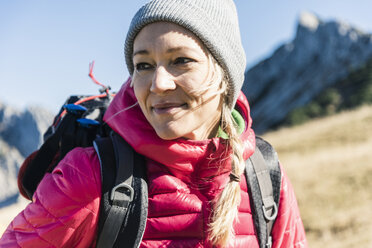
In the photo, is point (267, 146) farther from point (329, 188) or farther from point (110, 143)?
point (329, 188)

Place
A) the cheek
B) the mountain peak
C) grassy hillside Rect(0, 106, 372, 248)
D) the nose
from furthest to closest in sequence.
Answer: the mountain peak < grassy hillside Rect(0, 106, 372, 248) < the cheek < the nose

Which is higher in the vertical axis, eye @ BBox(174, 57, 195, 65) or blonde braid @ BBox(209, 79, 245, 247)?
eye @ BBox(174, 57, 195, 65)

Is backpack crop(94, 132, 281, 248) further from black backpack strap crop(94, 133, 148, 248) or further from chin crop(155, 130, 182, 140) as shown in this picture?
chin crop(155, 130, 182, 140)

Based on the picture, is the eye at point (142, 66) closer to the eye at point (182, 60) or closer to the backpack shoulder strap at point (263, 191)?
the eye at point (182, 60)

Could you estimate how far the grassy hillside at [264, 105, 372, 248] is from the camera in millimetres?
7141

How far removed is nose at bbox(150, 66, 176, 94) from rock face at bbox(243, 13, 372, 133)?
4273cm

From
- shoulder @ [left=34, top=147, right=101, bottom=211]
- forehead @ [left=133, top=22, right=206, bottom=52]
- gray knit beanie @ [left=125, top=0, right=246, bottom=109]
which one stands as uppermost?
gray knit beanie @ [left=125, top=0, right=246, bottom=109]

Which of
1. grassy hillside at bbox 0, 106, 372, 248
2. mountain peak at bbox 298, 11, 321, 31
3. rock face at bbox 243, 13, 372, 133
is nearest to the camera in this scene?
grassy hillside at bbox 0, 106, 372, 248

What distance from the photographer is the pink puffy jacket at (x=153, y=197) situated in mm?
1772

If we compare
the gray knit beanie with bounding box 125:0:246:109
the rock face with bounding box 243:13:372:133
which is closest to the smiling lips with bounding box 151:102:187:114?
the gray knit beanie with bounding box 125:0:246:109

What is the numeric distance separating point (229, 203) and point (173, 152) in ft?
1.26

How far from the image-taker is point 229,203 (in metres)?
1.99

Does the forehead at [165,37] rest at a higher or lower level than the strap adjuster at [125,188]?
higher

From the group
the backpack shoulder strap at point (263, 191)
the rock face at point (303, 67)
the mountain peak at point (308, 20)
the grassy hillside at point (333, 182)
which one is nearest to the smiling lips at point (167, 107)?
the backpack shoulder strap at point (263, 191)
